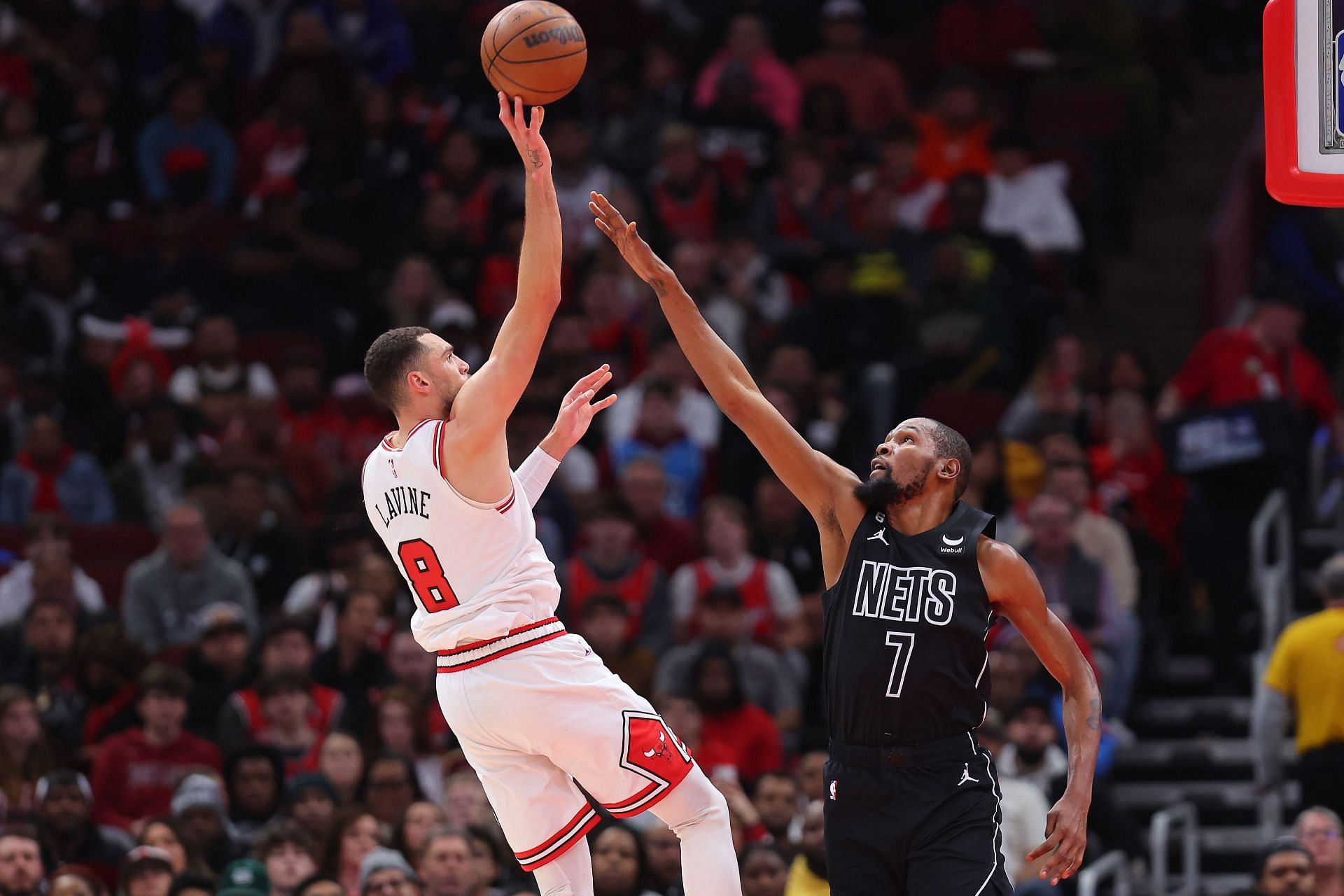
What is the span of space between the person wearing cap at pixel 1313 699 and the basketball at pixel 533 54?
650cm

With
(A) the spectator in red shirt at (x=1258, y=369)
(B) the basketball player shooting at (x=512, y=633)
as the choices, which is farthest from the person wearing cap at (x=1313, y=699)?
(B) the basketball player shooting at (x=512, y=633)

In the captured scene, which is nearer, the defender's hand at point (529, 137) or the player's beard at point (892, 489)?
the defender's hand at point (529, 137)

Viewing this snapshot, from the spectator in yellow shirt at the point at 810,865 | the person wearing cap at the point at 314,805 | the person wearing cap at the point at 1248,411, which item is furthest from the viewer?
the person wearing cap at the point at 1248,411

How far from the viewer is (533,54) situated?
6.79 metres

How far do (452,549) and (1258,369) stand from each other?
348 inches

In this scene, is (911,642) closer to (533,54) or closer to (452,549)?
(452,549)

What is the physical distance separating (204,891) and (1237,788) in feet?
21.9

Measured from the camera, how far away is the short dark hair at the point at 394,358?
6727mm

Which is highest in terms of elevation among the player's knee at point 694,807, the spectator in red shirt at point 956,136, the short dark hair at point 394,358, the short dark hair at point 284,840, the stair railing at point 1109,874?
the spectator in red shirt at point 956,136

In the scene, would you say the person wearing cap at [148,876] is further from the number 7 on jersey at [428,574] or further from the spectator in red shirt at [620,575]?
the number 7 on jersey at [428,574]

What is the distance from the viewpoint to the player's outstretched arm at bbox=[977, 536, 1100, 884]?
21.5 ft

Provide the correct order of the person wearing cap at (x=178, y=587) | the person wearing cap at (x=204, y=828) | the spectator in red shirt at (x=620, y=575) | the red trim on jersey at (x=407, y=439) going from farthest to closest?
the person wearing cap at (x=178, y=587), the spectator in red shirt at (x=620, y=575), the person wearing cap at (x=204, y=828), the red trim on jersey at (x=407, y=439)

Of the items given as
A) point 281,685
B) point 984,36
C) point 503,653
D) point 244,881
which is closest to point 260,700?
point 281,685

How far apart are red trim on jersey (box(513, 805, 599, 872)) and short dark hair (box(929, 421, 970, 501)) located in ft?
5.55
